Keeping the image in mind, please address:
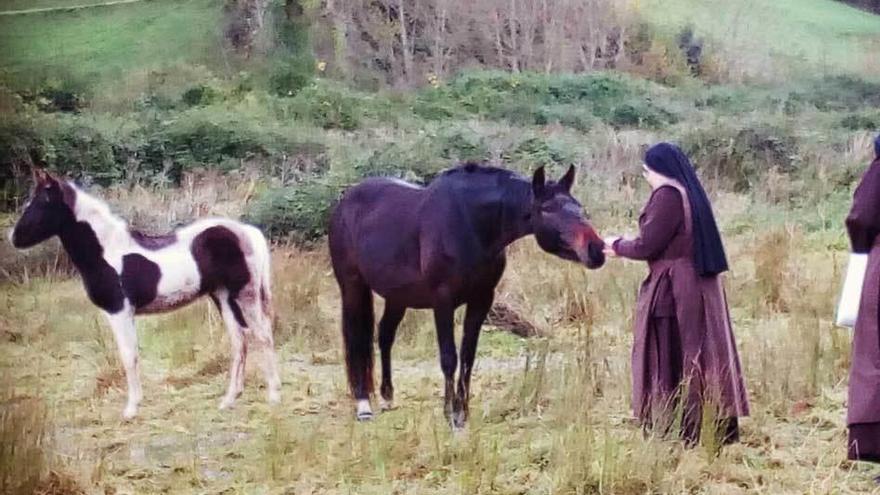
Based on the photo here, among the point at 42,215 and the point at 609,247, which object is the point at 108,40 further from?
the point at 609,247

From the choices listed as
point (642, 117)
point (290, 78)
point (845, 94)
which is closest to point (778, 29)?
point (845, 94)

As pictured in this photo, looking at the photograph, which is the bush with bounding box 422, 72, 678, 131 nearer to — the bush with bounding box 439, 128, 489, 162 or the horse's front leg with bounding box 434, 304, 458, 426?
the bush with bounding box 439, 128, 489, 162

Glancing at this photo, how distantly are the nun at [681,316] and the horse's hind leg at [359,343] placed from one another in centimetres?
56

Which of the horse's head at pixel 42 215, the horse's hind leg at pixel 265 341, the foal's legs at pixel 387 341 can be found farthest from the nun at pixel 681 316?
the horse's head at pixel 42 215

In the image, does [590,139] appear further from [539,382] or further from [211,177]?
[211,177]

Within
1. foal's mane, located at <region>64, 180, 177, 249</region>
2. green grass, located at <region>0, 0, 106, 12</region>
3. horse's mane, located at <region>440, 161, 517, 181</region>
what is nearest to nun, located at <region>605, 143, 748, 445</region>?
horse's mane, located at <region>440, 161, 517, 181</region>

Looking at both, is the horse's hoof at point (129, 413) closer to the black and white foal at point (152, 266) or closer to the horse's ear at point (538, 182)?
the black and white foal at point (152, 266)

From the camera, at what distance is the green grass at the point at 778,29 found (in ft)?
9.93

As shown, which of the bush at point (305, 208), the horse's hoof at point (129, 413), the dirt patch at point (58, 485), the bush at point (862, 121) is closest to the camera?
the dirt patch at point (58, 485)

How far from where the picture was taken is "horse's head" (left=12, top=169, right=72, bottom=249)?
280 centimetres

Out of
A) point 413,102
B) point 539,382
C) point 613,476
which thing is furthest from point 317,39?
point 613,476

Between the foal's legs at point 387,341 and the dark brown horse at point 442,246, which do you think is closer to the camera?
the dark brown horse at point 442,246

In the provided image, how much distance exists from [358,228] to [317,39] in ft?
1.44

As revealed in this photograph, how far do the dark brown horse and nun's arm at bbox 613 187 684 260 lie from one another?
8cm
